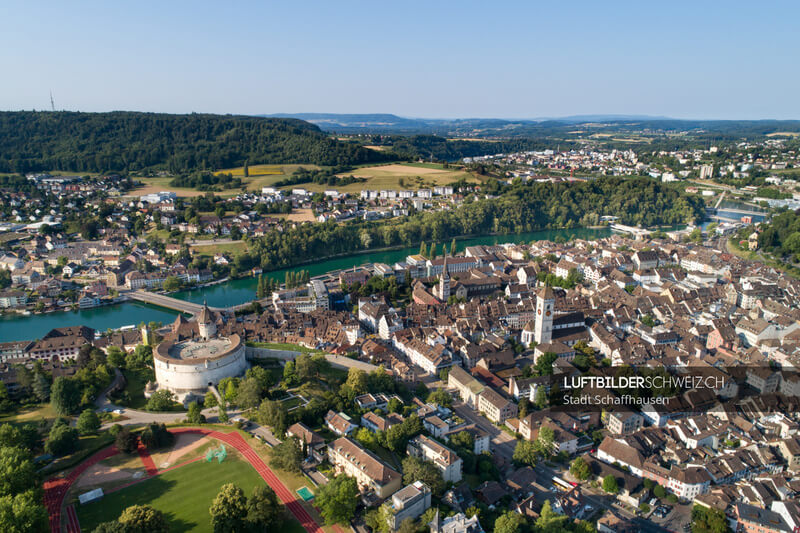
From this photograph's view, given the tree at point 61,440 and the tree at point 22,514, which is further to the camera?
the tree at point 61,440

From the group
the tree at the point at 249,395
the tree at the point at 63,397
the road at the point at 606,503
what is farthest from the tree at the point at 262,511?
the tree at the point at 63,397

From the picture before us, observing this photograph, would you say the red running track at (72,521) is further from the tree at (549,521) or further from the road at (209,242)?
the road at (209,242)

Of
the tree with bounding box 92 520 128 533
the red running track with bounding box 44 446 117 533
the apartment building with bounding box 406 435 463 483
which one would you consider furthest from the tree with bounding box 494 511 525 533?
the red running track with bounding box 44 446 117 533

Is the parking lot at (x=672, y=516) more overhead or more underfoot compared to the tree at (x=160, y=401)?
more underfoot

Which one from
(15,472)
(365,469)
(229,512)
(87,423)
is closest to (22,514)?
(15,472)

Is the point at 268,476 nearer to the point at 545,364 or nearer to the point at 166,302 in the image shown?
the point at 545,364
